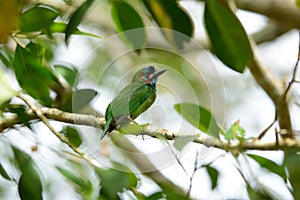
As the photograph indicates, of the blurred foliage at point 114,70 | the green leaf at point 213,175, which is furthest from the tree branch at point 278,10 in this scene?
the green leaf at point 213,175

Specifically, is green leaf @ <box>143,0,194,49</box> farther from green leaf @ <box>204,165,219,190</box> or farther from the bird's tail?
green leaf @ <box>204,165,219,190</box>

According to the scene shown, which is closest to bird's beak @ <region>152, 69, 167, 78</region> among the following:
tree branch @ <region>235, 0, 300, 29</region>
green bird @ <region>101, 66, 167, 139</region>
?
green bird @ <region>101, 66, 167, 139</region>

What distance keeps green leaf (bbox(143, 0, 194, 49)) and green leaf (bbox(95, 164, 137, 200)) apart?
0.99 ft

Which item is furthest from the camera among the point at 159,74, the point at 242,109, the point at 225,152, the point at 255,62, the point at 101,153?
the point at 242,109

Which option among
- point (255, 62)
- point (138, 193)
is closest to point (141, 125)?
point (138, 193)

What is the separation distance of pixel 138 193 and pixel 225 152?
0.49 feet

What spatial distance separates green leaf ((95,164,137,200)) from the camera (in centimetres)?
86

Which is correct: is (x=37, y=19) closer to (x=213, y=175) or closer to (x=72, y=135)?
(x=72, y=135)

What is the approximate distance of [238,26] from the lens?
0.62 meters

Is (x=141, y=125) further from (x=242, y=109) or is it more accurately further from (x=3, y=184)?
(x=242, y=109)

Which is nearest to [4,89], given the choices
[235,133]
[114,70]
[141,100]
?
[114,70]

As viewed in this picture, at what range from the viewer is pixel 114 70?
3.38 feet

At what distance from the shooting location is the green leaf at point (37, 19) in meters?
0.94

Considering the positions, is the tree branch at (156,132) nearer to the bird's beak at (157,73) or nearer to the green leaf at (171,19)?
the bird's beak at (157,73)
